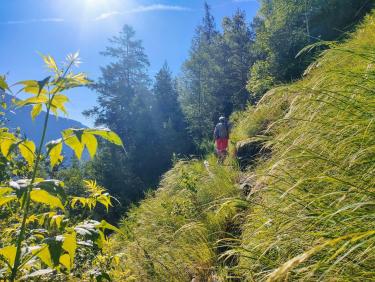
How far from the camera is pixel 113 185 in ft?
98.4

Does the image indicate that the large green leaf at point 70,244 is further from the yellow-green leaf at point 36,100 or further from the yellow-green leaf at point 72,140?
the yellow-green leaf at point 36,100

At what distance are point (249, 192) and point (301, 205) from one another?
3257 millimetres

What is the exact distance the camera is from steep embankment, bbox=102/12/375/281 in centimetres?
152

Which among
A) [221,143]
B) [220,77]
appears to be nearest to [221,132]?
[221,143]

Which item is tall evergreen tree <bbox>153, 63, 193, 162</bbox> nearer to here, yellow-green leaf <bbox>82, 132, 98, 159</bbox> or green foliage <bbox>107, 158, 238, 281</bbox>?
green foliage <bbox>107, 158, 238, 281</bbox>

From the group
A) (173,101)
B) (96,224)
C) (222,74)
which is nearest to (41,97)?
(96,224)

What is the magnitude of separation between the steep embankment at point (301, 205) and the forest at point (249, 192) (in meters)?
0.01

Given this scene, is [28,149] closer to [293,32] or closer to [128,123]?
[293,32]

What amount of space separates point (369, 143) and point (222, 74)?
32574mm

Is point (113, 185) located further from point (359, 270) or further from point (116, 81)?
point (359, 270)

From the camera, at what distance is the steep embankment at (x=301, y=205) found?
1521 millimetres

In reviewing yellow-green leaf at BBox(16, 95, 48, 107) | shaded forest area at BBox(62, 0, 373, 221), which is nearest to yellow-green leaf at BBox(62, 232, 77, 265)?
yellow-green leaf at BBox(16, 95, 48, 107)

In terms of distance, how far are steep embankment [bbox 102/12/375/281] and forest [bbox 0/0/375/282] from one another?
12 millimetres

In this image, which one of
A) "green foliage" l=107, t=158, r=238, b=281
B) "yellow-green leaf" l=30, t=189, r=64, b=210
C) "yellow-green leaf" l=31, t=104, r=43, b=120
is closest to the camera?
"yellow-green leaf" l=30, t=189, r=64, b=210
